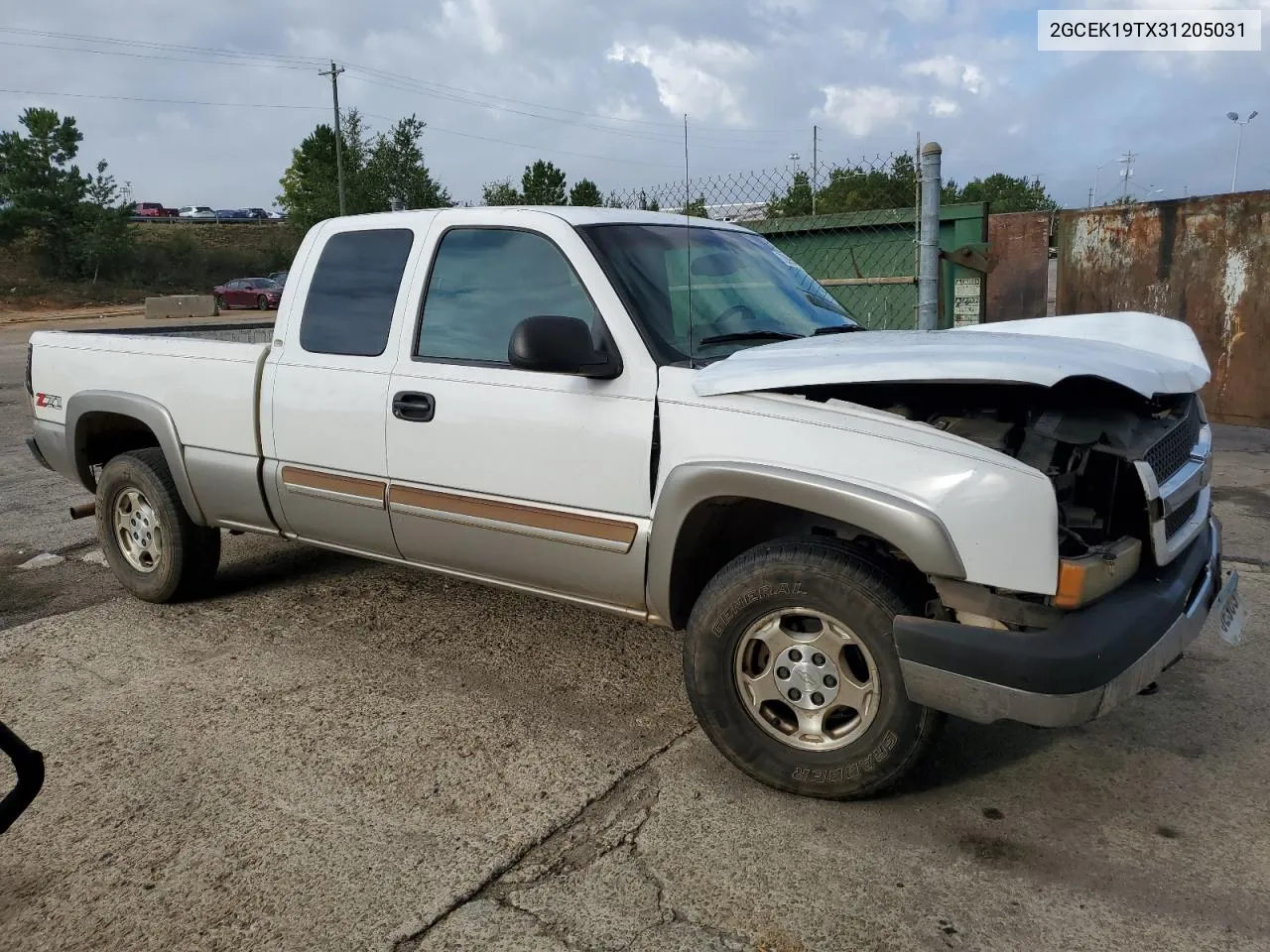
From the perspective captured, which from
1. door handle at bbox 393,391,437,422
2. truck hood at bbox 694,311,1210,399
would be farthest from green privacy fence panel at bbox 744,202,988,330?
door handle at bbox 393,391,437,422

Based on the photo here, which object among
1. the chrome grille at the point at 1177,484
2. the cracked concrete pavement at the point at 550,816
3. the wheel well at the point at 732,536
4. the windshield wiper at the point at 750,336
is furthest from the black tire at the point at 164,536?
the chrome grille at the point at 1177,484

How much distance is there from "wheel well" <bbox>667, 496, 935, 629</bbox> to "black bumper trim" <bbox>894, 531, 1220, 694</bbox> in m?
0.33

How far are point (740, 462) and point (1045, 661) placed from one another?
1.04 meters

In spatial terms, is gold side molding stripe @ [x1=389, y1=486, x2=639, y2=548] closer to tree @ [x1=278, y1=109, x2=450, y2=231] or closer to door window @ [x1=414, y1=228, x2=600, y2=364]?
door window @ [x1=414, y1=228, x2=600, y2=364]

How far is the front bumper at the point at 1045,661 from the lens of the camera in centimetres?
276

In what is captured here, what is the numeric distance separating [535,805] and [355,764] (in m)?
0.70

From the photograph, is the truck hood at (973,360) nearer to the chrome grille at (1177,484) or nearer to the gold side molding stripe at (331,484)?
the chrome grille at (1177,484)

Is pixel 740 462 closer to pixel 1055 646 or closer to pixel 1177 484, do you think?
pixel 1055 646

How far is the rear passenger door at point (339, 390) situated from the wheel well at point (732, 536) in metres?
1.37

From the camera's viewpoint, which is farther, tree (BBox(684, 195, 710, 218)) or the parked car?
the parked car

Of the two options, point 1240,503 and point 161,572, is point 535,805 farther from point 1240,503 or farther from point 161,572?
point 1240,503

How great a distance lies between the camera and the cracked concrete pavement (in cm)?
269

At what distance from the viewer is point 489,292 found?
4012 mm

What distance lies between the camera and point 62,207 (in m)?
50.1
